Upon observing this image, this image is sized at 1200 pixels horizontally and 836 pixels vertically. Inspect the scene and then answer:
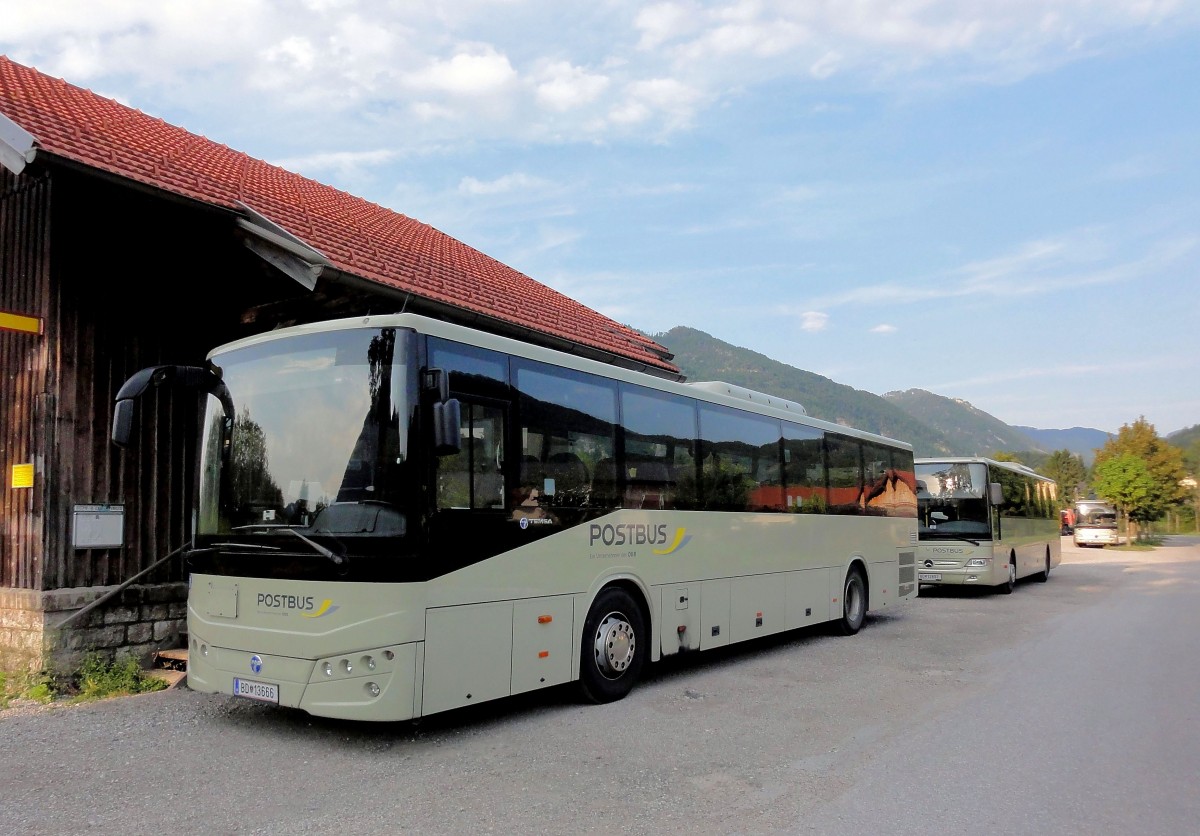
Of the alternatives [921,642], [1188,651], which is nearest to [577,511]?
[921,642]

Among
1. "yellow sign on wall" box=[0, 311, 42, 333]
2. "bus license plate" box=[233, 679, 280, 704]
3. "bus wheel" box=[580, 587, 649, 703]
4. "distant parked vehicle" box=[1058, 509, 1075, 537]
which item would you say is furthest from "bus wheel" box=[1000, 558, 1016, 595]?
"distant parked vehicle" box=[1058, 509, 1075, 537]

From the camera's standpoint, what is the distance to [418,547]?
595 cm

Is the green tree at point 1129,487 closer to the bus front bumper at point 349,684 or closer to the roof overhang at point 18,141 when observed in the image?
the bus front bumper at point 349,684

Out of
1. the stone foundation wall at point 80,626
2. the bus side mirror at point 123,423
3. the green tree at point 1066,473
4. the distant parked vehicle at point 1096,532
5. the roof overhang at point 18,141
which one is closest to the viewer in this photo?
the bus side mirror at point 123,423

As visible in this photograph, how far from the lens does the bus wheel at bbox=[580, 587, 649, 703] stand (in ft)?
24.7

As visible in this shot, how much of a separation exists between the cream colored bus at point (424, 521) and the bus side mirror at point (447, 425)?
0.4 inches

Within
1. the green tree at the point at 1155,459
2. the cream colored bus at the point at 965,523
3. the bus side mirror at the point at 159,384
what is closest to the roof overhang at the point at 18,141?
the bus side mirror at the point at 159,384

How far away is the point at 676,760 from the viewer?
5.92 metres

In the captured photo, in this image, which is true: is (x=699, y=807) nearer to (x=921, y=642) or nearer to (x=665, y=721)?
(x=665, y=721)

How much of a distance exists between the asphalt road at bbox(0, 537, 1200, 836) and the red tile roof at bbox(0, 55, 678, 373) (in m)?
4.87

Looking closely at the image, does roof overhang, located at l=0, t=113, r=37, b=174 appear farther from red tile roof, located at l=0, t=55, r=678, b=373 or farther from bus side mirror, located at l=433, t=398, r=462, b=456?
bus side mirror, located at l=433, t=398, r=462, b=456

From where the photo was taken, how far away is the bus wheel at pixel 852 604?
12.3m

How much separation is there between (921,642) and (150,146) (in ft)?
35.8

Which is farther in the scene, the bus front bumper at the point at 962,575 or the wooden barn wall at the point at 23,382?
the bus front bumper at the point at 962,575
